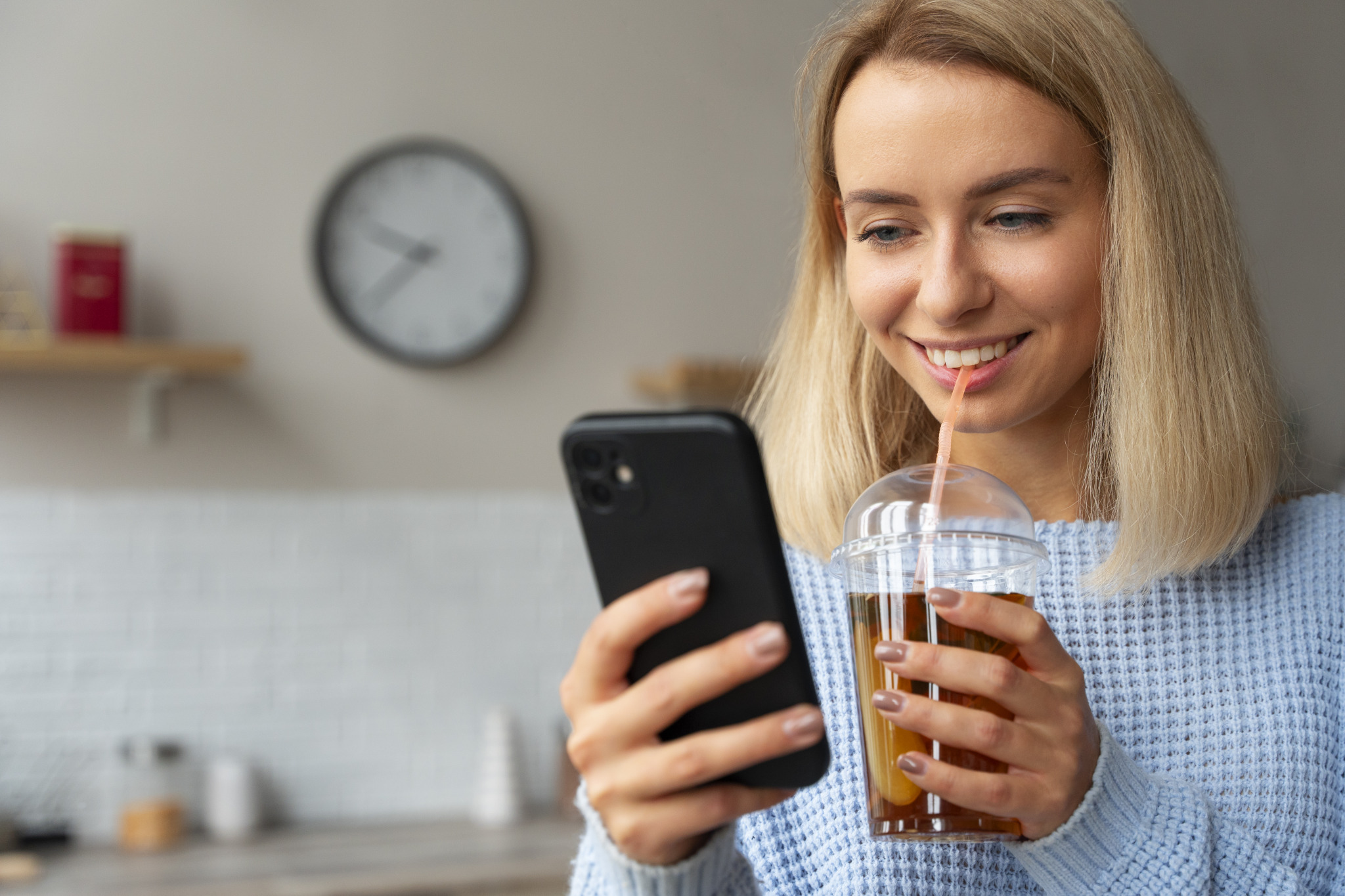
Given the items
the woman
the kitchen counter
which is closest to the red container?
the kitchen counter

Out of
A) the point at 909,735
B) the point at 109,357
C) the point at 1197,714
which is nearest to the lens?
the point at 909,735

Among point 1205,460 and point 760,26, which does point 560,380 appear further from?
point 1205,460

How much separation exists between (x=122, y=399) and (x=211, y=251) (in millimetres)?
433

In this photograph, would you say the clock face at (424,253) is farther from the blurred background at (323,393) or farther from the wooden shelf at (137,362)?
the wooden shelf at (137,362)

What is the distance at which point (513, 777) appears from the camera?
3.06 meters

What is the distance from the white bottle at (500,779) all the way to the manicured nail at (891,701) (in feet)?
8.20

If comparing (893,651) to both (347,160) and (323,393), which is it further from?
(347,160)

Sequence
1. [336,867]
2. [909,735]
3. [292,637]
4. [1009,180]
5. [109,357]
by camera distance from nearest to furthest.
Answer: [909,735] < [1009,180] < [336,867] < [109,357] < [292,637]

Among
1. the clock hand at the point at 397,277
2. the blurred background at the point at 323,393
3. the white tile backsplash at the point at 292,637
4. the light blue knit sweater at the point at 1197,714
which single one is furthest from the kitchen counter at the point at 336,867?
the light blue knit sweater at the point at 1197,714

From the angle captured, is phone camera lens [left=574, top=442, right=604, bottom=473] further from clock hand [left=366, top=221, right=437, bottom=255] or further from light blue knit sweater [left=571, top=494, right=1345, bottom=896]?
clock hand [left=366, top=221, right=437, bottom=255]

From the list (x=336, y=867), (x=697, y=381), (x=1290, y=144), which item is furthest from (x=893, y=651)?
(x=1290, y=144)

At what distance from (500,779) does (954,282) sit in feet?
8.06

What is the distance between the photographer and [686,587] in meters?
0.63

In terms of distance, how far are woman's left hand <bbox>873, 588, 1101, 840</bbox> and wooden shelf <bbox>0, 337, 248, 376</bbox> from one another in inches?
96.8
